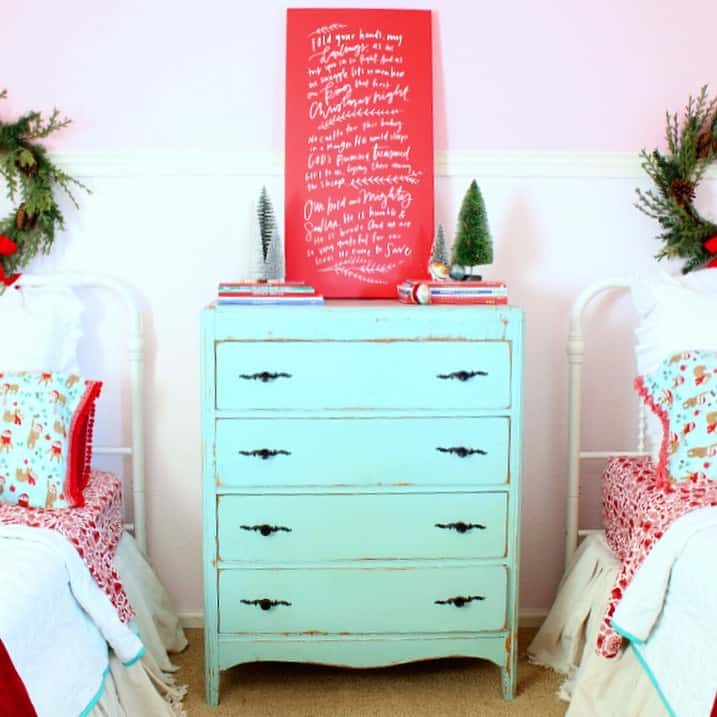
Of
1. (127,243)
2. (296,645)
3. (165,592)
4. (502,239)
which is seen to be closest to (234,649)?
(296,645)

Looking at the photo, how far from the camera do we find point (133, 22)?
2.52m

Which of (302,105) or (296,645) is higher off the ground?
(302,105)

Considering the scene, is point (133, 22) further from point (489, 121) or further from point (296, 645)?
point (296, 645)

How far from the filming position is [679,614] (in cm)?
183

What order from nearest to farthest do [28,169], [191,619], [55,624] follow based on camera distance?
1. [55,624]
2. [28,169]
3. [191,619]

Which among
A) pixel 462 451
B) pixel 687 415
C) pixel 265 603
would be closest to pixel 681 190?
pixel 687 415

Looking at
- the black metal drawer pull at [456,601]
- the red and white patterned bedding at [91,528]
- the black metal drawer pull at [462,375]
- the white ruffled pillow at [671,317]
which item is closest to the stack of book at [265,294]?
the black metal drawer pull at [462,375]

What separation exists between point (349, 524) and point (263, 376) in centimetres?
42

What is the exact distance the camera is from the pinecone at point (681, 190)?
253 centimetres

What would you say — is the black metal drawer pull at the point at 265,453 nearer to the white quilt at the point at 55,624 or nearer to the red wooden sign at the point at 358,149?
the white quilt at the point at 55,624

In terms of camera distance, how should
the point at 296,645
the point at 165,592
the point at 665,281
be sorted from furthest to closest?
the point at 165,592 < the point at 665,281 < the point at 296,645

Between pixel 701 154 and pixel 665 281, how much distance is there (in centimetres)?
40

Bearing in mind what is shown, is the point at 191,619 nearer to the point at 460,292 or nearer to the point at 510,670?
the point at 510,670

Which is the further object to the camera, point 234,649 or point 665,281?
point 665,281
